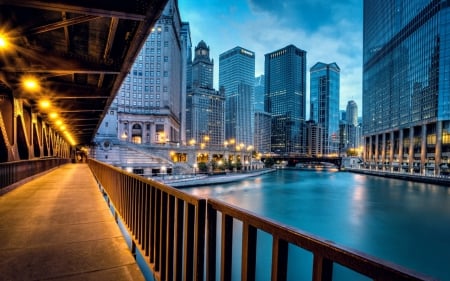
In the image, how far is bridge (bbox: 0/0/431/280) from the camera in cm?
165

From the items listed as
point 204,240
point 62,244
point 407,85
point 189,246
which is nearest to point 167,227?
point 189,246

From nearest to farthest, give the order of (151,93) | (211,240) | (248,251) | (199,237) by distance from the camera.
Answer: (248,251), (211,240), (199,237), (151,93)

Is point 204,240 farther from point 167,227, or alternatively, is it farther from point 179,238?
point 167,227

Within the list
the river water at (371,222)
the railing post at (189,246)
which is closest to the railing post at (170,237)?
the railing post at (189,246)

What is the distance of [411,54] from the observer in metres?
74.0

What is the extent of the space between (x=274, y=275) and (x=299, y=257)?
19.1 m

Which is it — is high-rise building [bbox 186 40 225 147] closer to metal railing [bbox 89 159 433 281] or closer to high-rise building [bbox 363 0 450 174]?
high-rise building [bbox 363 0 450 174]

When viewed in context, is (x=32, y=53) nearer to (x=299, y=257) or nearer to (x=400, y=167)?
(x=299, y=257)

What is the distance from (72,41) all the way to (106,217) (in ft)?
17.4

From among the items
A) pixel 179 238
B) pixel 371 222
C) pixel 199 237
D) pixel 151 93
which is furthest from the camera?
pixel 151 93

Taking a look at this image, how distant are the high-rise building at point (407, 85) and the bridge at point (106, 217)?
241 feet

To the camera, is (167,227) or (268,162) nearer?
(167,227)

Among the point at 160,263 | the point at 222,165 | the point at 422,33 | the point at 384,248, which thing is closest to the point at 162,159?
the point at 222,165

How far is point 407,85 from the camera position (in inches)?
2968
